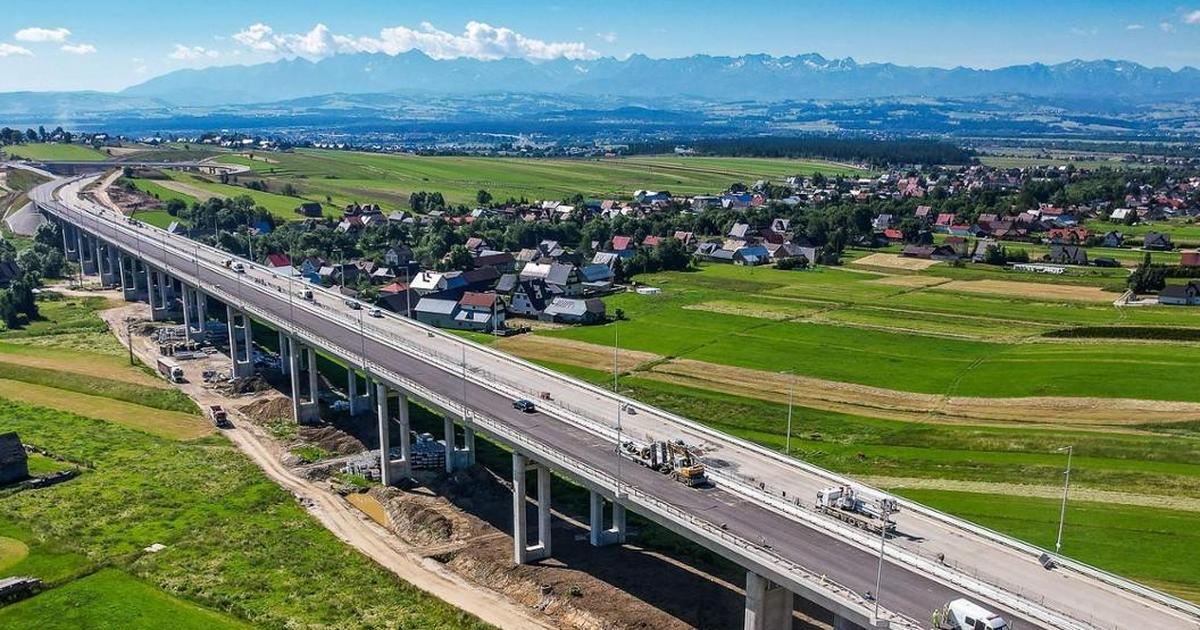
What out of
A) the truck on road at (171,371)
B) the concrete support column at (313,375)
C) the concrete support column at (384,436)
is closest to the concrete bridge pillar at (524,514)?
the concrete support column at (384,436)

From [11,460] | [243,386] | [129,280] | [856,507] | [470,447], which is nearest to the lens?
[856,507]

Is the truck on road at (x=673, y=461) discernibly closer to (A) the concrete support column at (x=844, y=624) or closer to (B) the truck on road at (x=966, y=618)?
(A) the concrete support column at (x=844, y=624)

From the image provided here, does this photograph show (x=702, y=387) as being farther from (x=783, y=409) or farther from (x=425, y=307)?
(x=425, y=307)

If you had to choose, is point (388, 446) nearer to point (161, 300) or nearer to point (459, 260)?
point (459, 260)

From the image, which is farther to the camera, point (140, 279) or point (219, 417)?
point (140, 279)

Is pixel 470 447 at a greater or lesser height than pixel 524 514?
lesser

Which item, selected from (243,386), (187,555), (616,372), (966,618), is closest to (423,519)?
(187,555)
